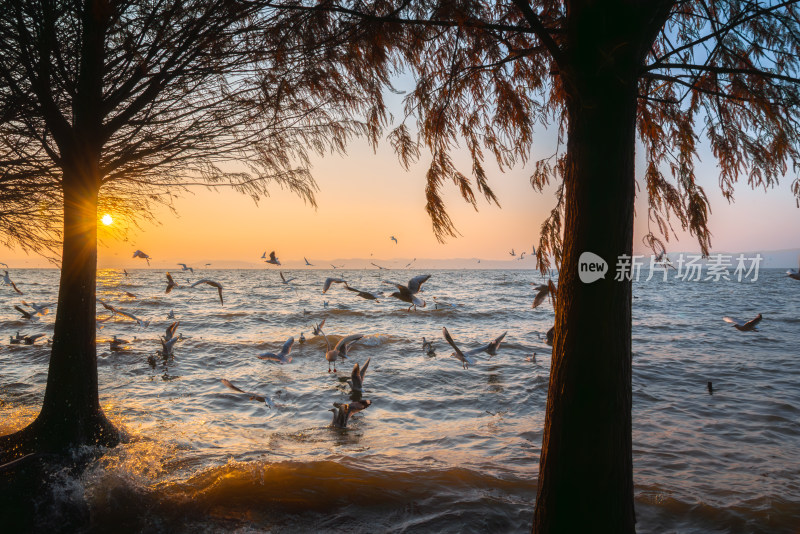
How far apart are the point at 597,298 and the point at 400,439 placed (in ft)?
16.1

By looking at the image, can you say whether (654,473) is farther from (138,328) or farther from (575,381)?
(138,328)

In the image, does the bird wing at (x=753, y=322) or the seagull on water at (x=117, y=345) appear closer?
the bird wing at (x=753, y=322)

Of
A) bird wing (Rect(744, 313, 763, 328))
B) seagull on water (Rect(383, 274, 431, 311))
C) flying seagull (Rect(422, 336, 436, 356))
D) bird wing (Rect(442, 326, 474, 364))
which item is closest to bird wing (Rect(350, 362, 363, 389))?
bird wing (Rect(442, 326, 474, 364))

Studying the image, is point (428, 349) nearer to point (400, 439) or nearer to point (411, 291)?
point (400, 439)

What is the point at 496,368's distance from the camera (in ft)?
37.8

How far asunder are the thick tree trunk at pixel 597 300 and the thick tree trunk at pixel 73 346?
4.97 m

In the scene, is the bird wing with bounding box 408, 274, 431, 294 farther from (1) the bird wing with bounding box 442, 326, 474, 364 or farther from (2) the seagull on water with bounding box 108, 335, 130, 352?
(2) the seagull on water with bounding box 108, 335, 130, 352

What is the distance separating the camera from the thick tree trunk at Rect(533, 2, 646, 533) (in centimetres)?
254

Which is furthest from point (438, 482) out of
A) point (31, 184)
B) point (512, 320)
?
point (512, 320)

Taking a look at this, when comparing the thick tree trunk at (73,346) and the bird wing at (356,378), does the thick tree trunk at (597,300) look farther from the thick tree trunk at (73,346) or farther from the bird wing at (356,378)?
the bird wing at (356,378)

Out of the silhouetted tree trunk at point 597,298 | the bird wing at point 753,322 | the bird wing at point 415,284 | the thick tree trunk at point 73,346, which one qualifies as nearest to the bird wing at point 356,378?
the bird wing at point 415,284

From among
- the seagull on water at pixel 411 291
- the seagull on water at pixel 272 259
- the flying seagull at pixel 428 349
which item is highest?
the seagull on water at pixel 272 259

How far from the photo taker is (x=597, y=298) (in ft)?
8.49

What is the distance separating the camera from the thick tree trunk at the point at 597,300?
2.54 metres
